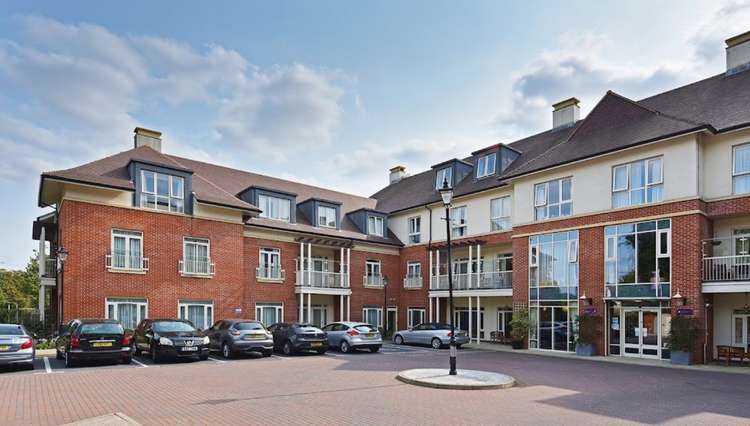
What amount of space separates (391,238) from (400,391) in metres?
20.5

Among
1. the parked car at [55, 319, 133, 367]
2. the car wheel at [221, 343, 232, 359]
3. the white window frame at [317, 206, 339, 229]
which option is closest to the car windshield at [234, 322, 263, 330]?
the car wheel at [221, 343, 232, 359]

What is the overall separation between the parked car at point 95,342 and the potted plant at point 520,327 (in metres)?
15.0

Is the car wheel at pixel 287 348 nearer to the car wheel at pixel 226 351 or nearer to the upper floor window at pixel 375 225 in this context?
the car wheel at pixel 226 351

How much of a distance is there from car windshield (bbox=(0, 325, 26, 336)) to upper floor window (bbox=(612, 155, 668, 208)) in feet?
63.9

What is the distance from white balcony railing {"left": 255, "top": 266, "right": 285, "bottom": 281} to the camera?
25.1 meters

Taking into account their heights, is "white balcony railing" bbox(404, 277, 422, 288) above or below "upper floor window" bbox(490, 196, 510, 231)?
below

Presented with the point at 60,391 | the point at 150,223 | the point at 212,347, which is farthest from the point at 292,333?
the point at 60,391

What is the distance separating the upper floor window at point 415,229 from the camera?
30.3 metres

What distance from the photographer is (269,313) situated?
25.3 m

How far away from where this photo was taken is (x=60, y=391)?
34.3 feet

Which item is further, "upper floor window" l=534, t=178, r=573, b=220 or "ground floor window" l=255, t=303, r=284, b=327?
"ground floor window" l=255, t=303, r=284, b=327

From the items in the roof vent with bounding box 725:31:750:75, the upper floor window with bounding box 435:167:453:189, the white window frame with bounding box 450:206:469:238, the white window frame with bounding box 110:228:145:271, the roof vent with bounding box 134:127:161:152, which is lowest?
the white window frame with bounding box 110:228:145:271

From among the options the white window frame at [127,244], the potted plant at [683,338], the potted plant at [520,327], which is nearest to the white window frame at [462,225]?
the potted plant at [520,327]

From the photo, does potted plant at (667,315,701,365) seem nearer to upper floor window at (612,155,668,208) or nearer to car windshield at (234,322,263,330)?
upper floor window at (612,155,668,208)
